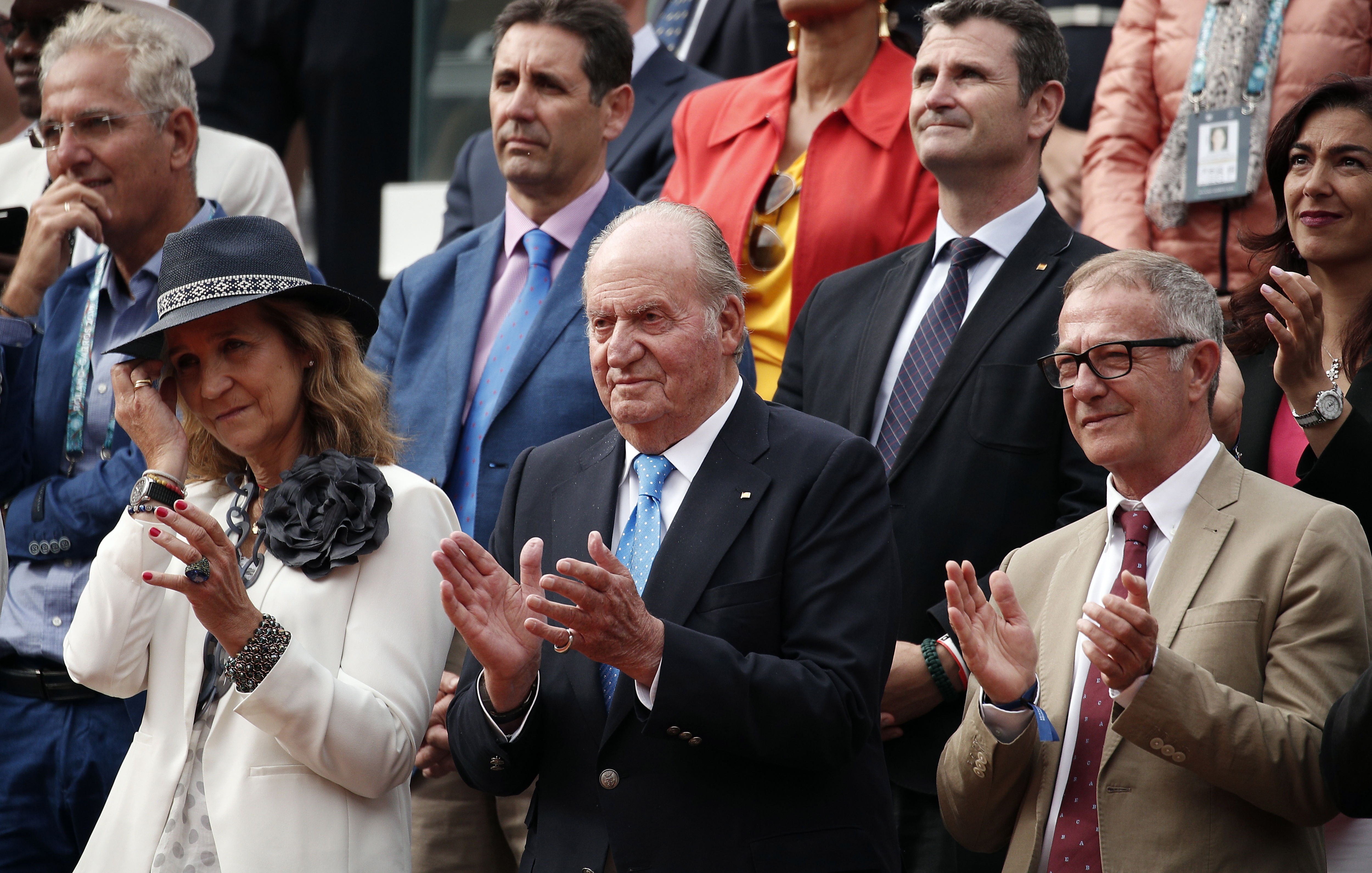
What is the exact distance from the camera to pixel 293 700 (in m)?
3.24

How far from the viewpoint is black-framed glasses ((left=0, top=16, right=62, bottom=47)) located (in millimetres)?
5887

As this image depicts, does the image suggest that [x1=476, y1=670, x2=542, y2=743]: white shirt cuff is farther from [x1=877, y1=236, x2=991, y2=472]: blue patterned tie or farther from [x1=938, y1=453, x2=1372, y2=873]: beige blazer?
[x1=877, y1=236, x2=991, y2=472]: blue patterned tie

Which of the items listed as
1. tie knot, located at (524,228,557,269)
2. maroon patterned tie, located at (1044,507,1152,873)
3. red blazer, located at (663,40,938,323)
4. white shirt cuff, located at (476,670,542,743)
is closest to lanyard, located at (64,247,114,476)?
tie knot, located at (524,228,557,269)

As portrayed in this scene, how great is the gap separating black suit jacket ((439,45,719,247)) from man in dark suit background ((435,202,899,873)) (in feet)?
7.27

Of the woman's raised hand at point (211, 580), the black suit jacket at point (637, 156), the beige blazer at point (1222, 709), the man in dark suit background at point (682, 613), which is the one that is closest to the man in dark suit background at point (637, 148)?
the black suit jacket at point (637, 156)

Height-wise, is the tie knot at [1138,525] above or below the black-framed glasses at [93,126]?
below

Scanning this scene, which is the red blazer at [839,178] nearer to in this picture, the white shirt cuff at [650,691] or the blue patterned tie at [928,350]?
the blue patterned tie at [928,350]

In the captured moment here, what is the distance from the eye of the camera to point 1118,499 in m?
3.47

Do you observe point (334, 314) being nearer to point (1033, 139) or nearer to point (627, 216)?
point (627, 216)

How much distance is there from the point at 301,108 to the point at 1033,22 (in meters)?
3.76

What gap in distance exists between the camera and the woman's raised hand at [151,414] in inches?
146

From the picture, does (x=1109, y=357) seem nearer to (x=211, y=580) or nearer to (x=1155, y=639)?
(x=1155, y=639)

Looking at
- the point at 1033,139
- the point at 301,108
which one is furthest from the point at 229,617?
the point at 301,108

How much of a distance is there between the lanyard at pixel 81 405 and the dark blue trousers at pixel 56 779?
2.37 ft
